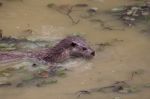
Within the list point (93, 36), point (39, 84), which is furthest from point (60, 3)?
point (39, 84)

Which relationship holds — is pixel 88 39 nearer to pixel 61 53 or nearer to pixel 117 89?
pixel 61 53

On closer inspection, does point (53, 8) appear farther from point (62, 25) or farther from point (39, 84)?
point (39, 84)

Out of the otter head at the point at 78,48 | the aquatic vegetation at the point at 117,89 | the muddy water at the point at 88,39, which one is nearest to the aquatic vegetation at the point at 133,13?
the muddy water at the point at 88,39

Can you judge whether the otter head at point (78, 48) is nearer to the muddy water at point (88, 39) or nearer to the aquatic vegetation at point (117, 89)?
the muddy water at point (88, 39)

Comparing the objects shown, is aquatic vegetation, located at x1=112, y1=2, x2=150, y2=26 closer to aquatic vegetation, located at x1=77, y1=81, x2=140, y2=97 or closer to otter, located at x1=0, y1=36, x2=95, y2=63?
otter, located at x1=0, y1=36, x2=95, y2=63

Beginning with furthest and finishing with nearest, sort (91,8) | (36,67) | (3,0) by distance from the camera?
(3,0) → (91,8) → (36,67)

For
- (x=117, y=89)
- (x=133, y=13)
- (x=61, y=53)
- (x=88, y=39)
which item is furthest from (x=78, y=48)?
(x=133, y=13)
